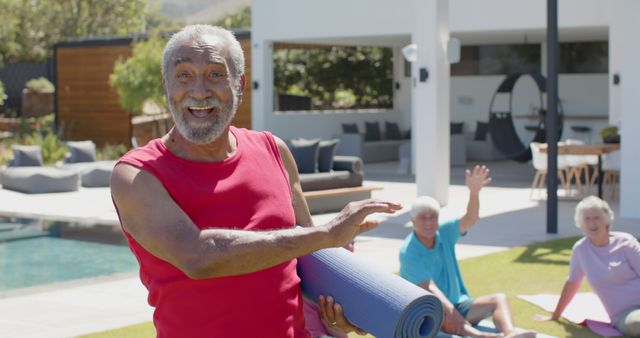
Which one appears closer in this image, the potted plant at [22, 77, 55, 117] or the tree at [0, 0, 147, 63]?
the potted plant at [22, 77, 55, 117]

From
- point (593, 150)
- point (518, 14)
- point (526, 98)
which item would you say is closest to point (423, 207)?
point (593, 150)

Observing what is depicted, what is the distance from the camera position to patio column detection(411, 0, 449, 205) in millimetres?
14078

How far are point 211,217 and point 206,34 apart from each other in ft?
1.45

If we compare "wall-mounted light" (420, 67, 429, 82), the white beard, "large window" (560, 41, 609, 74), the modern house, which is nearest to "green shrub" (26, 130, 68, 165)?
the modern house

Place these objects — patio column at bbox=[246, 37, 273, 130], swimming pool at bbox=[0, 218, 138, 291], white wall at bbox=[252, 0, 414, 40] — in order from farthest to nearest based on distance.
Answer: patio column at bbox=[246, 37, 273, 130] < white wall at bbox=[252, 0, 414, 40] < swimming pool at bbox=[0, 218, 138, 291]

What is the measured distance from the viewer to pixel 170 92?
8.01ft

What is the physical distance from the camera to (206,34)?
8.07ft

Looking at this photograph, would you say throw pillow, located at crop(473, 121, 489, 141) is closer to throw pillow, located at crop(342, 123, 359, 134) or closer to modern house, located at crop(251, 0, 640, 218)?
modern house, located at crop(251, 0, 640, 218)

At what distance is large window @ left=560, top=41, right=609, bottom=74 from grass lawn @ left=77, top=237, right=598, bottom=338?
1177 centimetres

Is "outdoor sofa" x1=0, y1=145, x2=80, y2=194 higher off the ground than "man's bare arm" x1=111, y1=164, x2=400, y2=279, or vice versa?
"man's bare arm" x1=111, y1=164, x2=400, y2=279

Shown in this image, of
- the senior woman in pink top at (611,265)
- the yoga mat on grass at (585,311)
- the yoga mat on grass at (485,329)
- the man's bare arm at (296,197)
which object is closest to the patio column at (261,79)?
the yoga mat on grass at (585,311)

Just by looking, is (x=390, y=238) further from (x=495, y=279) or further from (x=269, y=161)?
(x=269, y=161)

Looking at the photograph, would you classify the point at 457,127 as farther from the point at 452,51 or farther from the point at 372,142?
the point at 452,51

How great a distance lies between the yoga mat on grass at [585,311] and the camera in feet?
21.2
